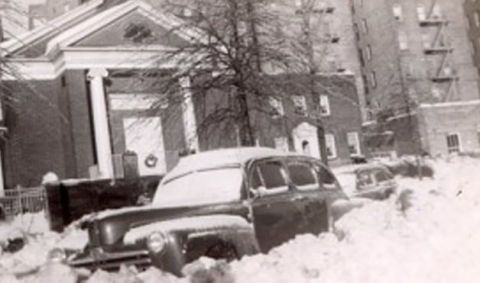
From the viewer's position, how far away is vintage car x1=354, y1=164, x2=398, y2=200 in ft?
22.0

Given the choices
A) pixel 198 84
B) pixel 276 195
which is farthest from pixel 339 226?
pixel 198 84

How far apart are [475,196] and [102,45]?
44.0 feet

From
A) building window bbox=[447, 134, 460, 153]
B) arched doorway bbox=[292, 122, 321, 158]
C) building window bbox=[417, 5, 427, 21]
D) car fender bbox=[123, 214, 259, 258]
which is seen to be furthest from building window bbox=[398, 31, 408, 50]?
car fender bbox=[123, 214, 259, 258]

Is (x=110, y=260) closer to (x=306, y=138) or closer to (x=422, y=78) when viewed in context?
(x=422, y=78)

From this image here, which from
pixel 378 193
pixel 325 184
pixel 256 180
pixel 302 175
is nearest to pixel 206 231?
pixel 256 180

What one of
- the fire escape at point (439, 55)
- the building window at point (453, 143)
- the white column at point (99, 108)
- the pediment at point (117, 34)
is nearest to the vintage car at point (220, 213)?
the building window at point (453, 143)

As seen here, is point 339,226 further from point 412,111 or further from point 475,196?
point 412,111

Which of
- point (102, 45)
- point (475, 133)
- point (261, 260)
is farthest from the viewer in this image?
point (102, 45)

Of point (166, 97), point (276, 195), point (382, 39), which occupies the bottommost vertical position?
point (276, 195)

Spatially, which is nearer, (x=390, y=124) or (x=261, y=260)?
(x=261, y=260)

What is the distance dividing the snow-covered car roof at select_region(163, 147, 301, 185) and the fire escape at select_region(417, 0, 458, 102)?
2.86 m

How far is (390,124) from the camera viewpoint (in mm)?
8125

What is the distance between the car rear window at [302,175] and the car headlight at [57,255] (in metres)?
2.41

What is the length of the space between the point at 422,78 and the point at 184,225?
182 inches
